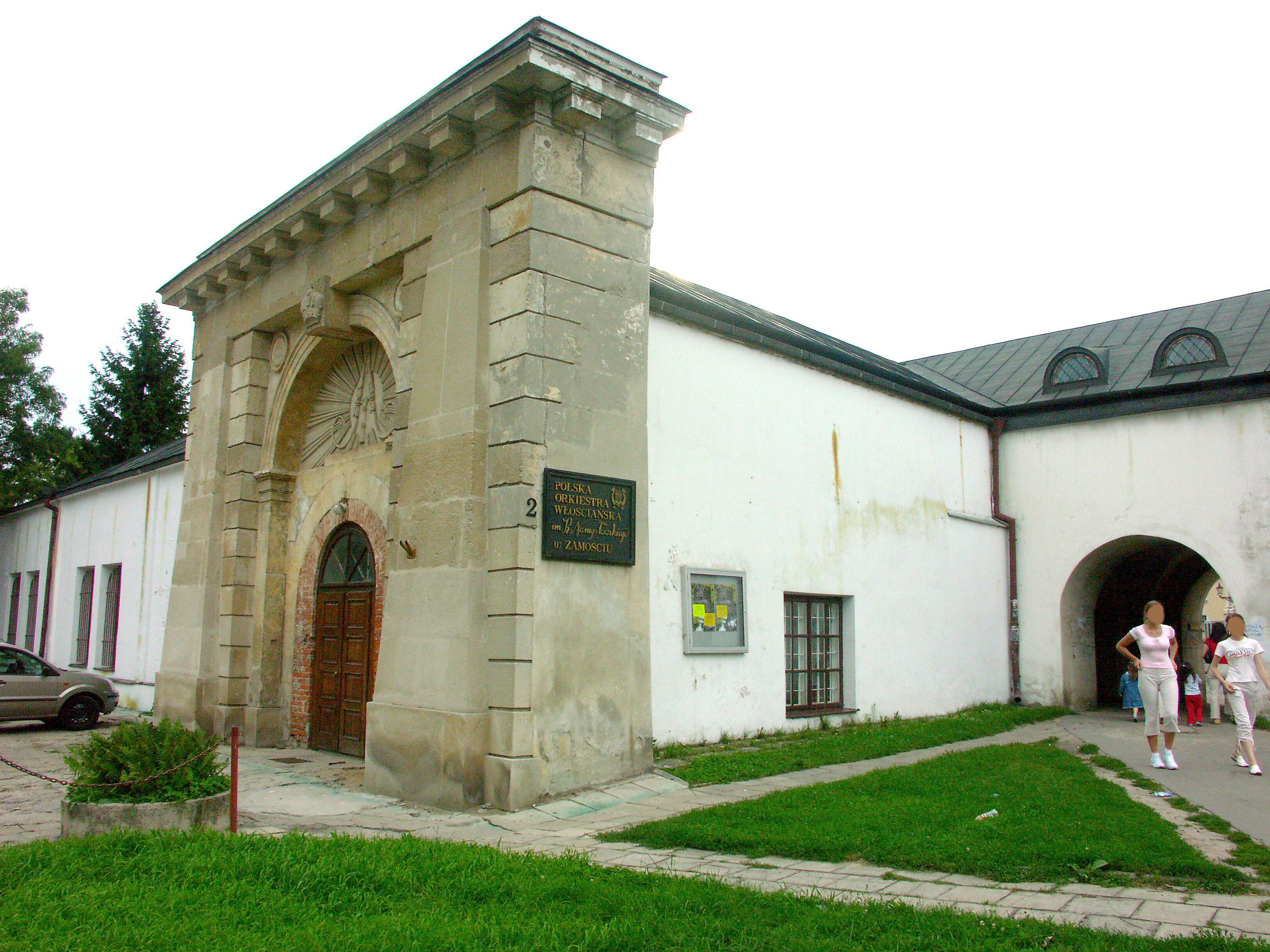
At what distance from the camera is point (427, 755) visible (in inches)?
331

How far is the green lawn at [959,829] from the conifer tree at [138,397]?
31108 mm

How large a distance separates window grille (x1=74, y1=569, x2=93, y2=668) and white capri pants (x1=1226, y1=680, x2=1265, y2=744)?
19.2 metres

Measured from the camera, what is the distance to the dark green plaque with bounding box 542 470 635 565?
835cm

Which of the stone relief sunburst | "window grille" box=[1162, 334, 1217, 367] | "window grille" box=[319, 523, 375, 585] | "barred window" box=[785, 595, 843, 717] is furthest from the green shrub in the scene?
"window grille" box=[1162, 334, 1217, 367]

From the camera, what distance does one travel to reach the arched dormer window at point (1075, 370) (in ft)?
56.3

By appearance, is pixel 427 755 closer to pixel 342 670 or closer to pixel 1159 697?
pixel 342 670

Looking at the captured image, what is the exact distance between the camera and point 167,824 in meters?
6.50

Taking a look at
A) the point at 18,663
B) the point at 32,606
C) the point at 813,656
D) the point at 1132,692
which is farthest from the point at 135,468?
the point at 1132,692

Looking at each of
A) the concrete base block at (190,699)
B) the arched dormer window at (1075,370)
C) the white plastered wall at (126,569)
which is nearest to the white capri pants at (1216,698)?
the arched dormer window at (1075,370)

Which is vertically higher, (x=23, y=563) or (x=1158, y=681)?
(x=23, y=563)

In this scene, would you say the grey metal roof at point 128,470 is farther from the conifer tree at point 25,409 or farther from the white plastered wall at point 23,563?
the conifer tree at point 25,409

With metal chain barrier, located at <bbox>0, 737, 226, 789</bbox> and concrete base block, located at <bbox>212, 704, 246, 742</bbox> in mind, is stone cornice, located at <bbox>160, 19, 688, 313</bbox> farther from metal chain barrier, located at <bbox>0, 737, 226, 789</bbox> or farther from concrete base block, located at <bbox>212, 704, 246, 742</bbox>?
concrete base block, located at <bbox>212, 704, 246, 742</bbox>

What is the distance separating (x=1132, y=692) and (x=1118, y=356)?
6.27 metres

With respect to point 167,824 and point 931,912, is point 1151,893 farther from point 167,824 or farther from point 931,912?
point 167,824
